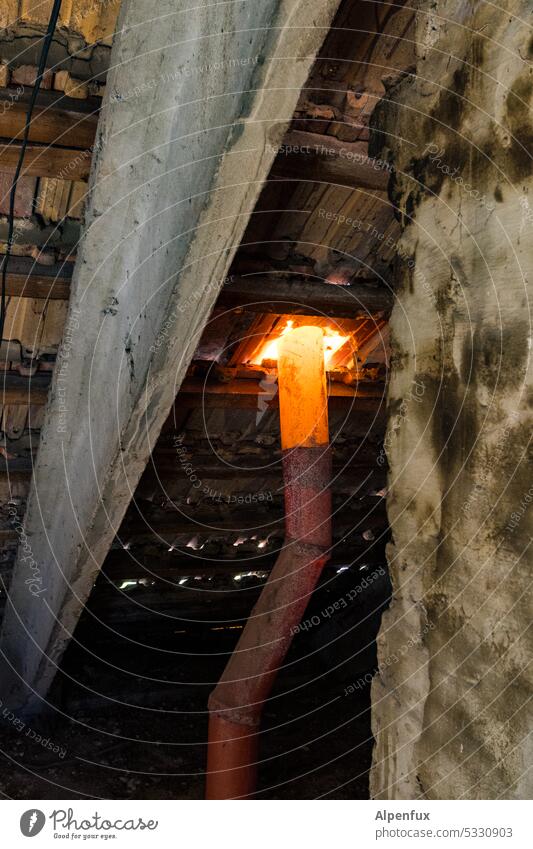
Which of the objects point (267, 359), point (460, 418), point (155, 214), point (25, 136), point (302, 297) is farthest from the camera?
point (267, 359)

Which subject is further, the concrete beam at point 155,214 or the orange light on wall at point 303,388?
the orange light on wall at point 303,388

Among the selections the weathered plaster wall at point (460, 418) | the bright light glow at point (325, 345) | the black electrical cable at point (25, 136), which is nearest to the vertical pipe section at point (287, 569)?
the bright light glow at point (325, 345)

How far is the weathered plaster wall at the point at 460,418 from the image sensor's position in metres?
1.40

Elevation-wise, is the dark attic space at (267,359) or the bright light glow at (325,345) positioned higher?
the bright light glow at (325,345)

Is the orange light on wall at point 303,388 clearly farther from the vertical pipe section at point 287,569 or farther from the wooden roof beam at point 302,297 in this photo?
the wooden roof beam at point 302,297

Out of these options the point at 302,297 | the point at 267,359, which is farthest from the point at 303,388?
the point at 302,297

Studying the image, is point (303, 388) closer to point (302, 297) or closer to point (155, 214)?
point (302, 297)

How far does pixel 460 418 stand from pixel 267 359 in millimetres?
2594

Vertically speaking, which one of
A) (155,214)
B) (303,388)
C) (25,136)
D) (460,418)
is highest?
(303,388)

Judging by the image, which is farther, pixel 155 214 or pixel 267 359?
pixel 267 359

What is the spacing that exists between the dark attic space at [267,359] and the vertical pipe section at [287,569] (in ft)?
0.05

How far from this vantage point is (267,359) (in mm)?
4113

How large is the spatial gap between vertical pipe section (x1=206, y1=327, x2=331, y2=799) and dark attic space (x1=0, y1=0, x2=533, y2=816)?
16 mm
